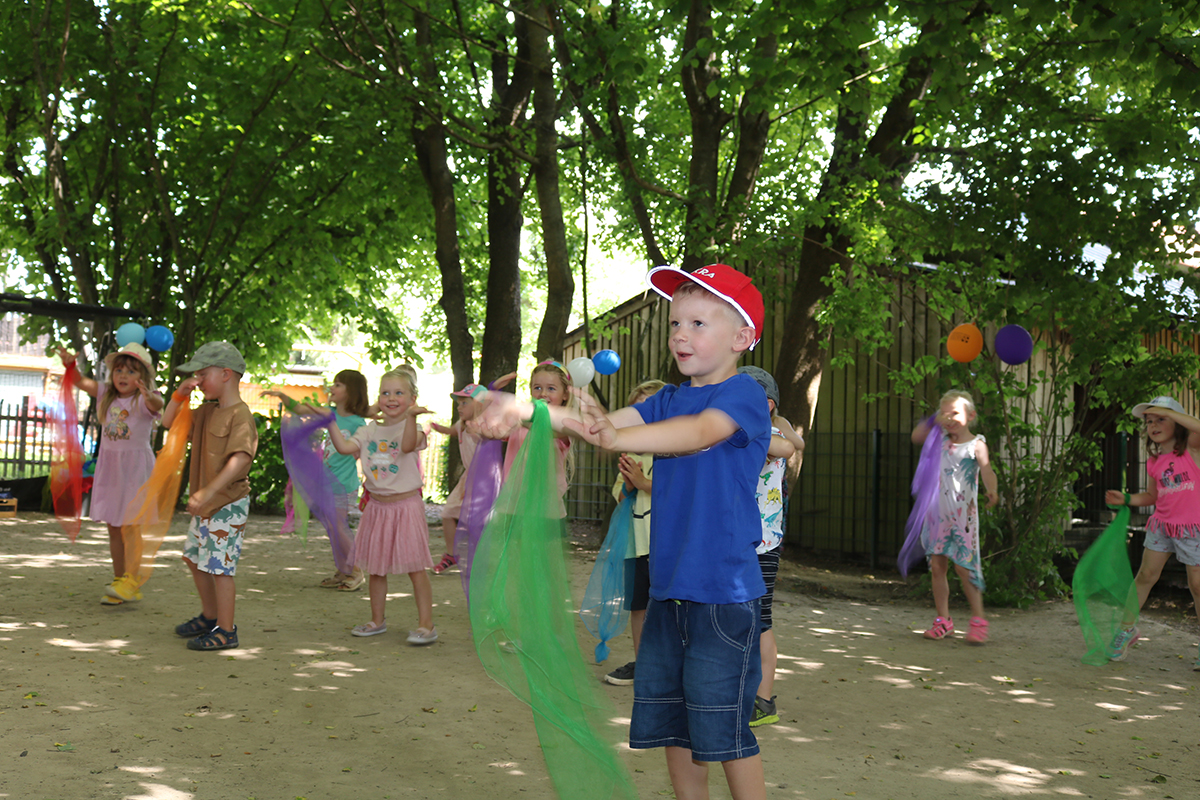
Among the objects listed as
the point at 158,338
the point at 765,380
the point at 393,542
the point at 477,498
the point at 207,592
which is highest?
the point at 158,338

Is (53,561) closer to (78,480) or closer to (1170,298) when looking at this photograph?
(78,480)

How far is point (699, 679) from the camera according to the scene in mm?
2760

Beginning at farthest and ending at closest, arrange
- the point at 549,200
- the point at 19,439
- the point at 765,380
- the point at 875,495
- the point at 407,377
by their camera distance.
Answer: the point at 19,439, the point at 875,495, the point at 549,200, the point at 407,377, the point at 765,380

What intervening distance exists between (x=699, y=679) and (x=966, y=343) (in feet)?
21.9

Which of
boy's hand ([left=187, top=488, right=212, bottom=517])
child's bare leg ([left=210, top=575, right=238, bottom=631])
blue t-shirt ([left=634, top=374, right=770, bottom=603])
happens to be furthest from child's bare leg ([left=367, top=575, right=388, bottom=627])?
blue t-shirt ([left=634, top=374, right=770, bottom=603])

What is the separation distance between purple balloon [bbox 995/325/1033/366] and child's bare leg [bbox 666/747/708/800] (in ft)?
21.1

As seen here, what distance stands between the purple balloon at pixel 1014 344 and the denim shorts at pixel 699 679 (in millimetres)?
6288

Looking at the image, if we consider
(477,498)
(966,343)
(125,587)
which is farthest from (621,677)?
(966,343)

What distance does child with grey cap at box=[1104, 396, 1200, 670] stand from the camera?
6777mm

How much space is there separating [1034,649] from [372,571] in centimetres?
482

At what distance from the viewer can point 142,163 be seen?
14.2 metres

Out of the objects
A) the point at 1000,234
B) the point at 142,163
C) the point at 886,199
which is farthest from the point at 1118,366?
the point at 142,163

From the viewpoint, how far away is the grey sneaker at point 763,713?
487 centimetres

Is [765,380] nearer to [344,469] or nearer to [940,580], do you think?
[940,580]
